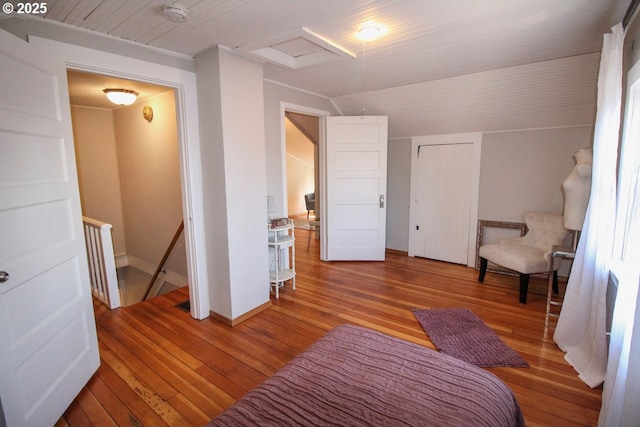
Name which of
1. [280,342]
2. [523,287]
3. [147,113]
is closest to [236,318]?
[280,342]

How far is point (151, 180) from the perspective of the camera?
421cm

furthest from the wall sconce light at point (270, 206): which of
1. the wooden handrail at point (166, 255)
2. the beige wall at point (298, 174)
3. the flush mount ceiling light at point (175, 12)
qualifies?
the beige wall at point (298, 174)

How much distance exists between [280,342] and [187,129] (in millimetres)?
1989

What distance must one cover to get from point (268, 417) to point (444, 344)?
5.96ft

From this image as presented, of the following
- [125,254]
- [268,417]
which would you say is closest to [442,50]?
[268,417]

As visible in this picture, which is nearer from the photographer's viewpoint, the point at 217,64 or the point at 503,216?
the point at 217,64

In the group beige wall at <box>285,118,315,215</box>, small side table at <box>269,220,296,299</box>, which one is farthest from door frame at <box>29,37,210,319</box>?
beige wall at <box>285,118,315,215</box>

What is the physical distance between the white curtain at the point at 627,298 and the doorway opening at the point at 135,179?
399 centimetres

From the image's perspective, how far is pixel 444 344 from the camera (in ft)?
7.89

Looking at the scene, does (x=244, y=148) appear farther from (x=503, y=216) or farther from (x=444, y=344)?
(x=503, y=216)

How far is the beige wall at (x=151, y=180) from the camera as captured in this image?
3.82 meters

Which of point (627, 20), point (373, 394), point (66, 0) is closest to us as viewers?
point (373, 394)

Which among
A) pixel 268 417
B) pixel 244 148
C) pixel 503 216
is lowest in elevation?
pixel 268 417

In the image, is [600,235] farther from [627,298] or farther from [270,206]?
[270,206]
